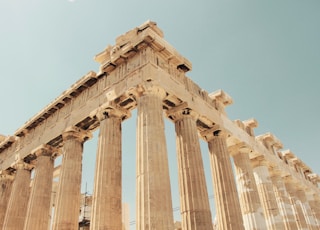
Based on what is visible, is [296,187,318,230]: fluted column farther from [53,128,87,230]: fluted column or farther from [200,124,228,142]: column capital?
[53,128,87,230]: fluted column

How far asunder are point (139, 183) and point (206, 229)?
167 inches

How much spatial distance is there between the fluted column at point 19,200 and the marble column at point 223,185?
1401 cm

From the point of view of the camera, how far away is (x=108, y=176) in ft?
49.1

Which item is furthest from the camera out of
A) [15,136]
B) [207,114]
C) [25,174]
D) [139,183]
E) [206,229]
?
[15,136]

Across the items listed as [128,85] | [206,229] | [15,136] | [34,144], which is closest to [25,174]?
[34,144]

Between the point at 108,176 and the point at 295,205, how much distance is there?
22209 mm

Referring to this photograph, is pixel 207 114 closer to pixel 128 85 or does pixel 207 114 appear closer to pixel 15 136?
pixel 128 85

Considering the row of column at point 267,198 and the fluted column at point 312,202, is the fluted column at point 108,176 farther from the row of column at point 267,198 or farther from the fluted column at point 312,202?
the fluted column at point 312,202

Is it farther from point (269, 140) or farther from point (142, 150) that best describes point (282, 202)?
point (142, 150)

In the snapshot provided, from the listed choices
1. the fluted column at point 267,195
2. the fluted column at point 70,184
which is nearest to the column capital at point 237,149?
the fluted column at point 267,195

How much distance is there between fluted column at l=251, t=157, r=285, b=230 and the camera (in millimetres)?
22750

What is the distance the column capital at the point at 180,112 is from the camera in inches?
688

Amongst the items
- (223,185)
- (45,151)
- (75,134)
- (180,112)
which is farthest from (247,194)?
(45,151)

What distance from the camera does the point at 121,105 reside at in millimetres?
17438
